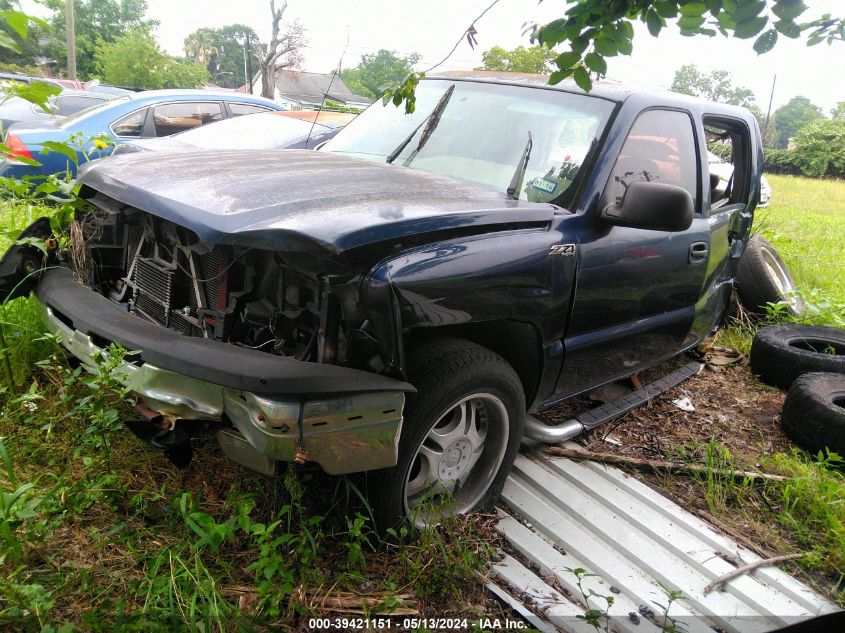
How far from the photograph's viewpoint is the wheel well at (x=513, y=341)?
8.57 ft

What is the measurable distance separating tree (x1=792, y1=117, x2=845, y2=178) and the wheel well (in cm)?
3383

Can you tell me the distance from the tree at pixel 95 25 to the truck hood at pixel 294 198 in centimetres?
4456

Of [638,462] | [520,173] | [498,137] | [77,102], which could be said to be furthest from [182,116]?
[638,462]

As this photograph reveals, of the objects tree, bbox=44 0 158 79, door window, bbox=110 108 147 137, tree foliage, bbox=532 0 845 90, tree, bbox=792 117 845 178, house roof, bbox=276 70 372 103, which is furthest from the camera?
house roof, bbox=276 70 372 103

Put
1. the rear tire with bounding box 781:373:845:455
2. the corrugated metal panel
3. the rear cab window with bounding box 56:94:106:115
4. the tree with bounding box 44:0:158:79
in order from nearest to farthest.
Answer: the corrugated metal panel < the rear tire with bounding box 781:373:845:455 < the rear cab window with bounding box 56:94:106:115 < the tree with bounding box 44:0:158:79

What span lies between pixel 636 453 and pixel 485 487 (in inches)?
43.4

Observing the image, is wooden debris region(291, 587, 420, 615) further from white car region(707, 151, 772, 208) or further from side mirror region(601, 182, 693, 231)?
white car region(707, 151, 772, 208)

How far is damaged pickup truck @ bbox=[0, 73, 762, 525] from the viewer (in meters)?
2.05

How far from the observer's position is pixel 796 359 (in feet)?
13.8

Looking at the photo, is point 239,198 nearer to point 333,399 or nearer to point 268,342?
point 268,342

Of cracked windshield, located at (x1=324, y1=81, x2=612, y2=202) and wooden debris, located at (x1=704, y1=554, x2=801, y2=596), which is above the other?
cracked windshield, located at (x1=324, y1=81, x2=612, y2=202)

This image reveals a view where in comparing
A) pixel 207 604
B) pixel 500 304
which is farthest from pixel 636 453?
pixel 207 604

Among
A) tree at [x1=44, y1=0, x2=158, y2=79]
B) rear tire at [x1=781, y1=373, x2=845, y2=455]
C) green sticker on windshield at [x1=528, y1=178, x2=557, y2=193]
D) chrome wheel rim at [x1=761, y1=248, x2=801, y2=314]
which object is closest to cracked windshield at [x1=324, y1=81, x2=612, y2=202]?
green sticker on windshield at [x1=528, y1=178, x2=557, y2=193]

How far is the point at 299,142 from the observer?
6.46m
